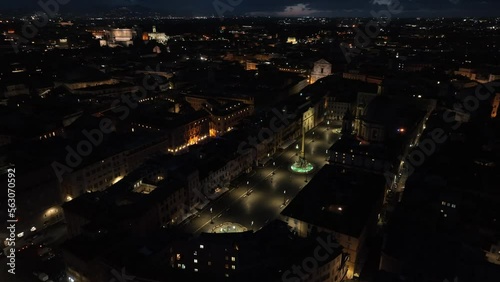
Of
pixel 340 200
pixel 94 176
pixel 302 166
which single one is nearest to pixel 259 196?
pixel 302 166

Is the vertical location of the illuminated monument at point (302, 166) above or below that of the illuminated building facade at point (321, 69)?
below

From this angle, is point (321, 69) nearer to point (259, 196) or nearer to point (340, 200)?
point (259, 196)

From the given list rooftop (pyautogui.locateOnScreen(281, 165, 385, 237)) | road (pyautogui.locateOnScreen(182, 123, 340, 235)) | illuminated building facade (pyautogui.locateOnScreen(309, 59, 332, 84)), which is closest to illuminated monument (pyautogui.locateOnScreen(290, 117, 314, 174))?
road (pyautogui.locateOnScreen(182, 123, 340, 235))

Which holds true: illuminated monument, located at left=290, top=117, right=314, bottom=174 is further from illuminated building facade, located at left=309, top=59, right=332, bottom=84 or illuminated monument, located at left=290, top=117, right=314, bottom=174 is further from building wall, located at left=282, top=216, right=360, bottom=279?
illuminated building facade, located at left=309, top=59, right=332, bottom=84

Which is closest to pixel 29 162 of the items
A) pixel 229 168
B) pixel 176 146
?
pixel 176 146

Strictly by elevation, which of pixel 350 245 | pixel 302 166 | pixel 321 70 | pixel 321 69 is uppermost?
pixel 321 69

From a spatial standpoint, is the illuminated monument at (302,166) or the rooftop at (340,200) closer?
the rooftop at (340,200)

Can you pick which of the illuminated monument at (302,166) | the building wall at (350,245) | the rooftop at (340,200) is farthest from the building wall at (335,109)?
the building wall at (350,245)

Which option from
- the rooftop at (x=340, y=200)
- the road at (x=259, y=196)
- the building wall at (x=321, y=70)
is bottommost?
the road at (x=259, y=196)

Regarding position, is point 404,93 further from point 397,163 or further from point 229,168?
point 229,168

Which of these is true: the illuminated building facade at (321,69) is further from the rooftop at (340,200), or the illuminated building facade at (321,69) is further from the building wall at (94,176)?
the building wall at (94,176)
